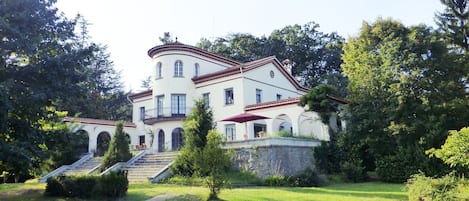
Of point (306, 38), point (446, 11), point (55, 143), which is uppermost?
point (306, 38)

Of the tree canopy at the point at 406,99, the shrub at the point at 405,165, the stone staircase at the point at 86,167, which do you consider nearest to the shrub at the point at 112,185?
the stone staircase at the point at 86,167

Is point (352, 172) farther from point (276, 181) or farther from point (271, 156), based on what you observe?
point (276, 181)

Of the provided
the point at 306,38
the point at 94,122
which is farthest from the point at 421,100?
the point at 306,38

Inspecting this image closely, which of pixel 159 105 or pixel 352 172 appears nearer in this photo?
pixel 352 172

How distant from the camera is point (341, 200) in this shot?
1312 centimetres

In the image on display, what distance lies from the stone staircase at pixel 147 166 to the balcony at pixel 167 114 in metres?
5.01

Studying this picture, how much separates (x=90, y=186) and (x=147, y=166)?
9.67 meters

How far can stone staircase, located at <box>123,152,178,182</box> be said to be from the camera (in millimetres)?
22066

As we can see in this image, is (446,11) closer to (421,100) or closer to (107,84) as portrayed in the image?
(421,100)

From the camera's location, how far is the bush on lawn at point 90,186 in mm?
13909

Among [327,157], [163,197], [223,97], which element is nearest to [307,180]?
[327,157]

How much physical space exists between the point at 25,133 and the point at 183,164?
31.0 feet

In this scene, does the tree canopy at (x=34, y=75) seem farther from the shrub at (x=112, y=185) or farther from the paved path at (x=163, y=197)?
the paved path at (x=163, y=197)

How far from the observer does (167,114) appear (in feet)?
101
